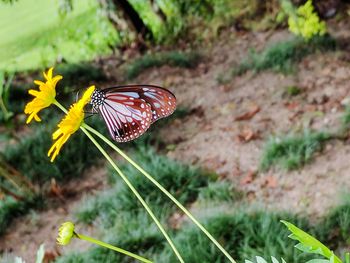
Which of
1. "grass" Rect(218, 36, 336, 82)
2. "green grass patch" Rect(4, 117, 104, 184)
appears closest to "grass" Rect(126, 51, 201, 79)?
"grass" Rect(218, 36, 336, 82)

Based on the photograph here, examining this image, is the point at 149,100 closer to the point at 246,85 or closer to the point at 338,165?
the point at 338,165

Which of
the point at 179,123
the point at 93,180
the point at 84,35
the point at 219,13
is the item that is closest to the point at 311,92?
the point at 179,123

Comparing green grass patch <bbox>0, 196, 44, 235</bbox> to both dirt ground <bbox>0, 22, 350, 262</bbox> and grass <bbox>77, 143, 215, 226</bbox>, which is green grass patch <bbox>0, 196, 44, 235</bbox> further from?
grass <bbox>77, 143, 215, 226</bbox>

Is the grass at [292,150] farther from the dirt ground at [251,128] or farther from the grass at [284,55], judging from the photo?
the grass at [284,55]

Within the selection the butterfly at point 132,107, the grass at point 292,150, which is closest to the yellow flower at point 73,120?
the butterfly at point 132,107

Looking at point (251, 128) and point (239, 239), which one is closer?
point (239, 239)

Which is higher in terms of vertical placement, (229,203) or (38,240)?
(38,240)

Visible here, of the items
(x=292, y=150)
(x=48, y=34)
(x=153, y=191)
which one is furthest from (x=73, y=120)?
(x=48, y=34)

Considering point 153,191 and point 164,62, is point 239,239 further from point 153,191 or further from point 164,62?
point 164,62
